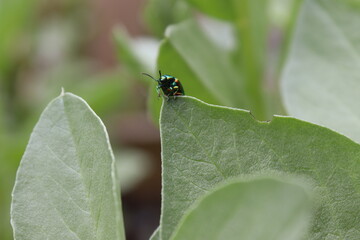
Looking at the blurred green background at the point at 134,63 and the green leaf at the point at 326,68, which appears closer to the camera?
the green leaf at the point at 326,68

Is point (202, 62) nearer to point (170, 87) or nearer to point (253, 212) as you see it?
point (170, 87)

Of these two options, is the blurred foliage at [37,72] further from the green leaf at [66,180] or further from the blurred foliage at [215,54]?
the green leaf at [66,180]

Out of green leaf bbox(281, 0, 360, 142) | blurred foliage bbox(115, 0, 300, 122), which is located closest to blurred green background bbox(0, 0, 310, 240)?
blurred foliage bbox(115, 0, 300, 122)

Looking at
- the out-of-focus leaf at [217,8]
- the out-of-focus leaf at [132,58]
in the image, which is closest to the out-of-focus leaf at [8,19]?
the out-of-focus leaf at [132,58]

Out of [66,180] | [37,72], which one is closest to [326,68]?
[66,180]

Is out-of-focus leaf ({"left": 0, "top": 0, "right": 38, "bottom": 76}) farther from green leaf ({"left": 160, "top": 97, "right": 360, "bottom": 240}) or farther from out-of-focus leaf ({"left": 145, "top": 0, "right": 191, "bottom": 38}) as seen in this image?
green leaf ({"left": 160, "top": 97, "right": 360, "bottom": 240})

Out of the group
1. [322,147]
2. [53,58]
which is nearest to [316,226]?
[322,147]
